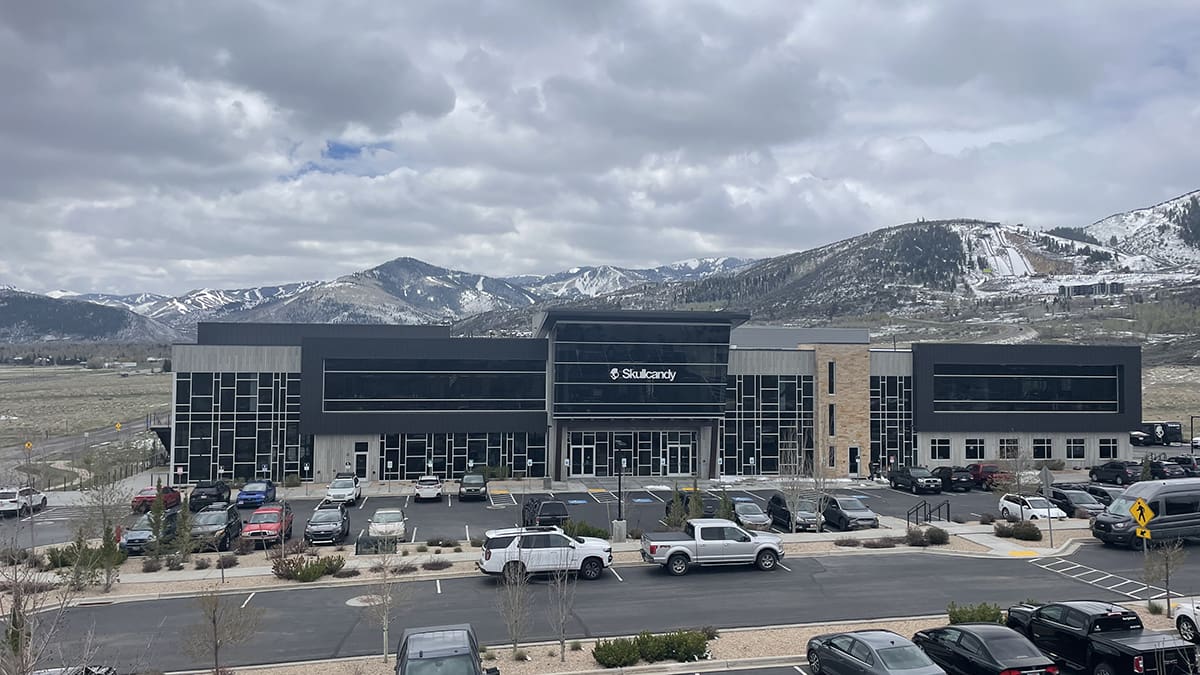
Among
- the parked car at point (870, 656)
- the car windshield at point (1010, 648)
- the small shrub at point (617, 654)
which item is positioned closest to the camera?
the parked car at point (870, 656)

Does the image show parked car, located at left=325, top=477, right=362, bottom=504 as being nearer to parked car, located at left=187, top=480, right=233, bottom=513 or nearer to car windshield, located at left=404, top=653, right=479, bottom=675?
parked car, located at left=187, top=480, right=233, bottom=513

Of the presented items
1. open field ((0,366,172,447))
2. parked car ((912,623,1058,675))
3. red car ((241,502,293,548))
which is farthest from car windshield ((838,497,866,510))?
open field ((0,366,172,447))

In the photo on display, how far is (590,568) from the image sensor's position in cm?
2617

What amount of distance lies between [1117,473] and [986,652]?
43.7 m

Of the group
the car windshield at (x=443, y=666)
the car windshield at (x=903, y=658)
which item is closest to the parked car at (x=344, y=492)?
the car windshield at (x=443, y=666)

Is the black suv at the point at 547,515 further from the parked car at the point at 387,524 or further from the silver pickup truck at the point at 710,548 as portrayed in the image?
the silver pickup truck at the point at 710,548

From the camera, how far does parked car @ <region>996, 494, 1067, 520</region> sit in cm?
3725

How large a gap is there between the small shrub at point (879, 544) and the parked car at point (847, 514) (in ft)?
12.0

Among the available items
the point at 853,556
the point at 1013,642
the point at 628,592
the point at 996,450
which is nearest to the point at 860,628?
the point at 1013,642

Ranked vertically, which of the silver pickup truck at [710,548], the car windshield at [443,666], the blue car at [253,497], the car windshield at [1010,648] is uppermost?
the car windshield at [443,666]

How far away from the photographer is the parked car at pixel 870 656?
1489 centimetres

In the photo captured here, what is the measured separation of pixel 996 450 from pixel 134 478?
56.6m

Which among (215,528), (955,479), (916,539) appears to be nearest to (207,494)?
(215,528)

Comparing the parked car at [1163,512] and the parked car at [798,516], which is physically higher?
the parked car at [1163,512]
